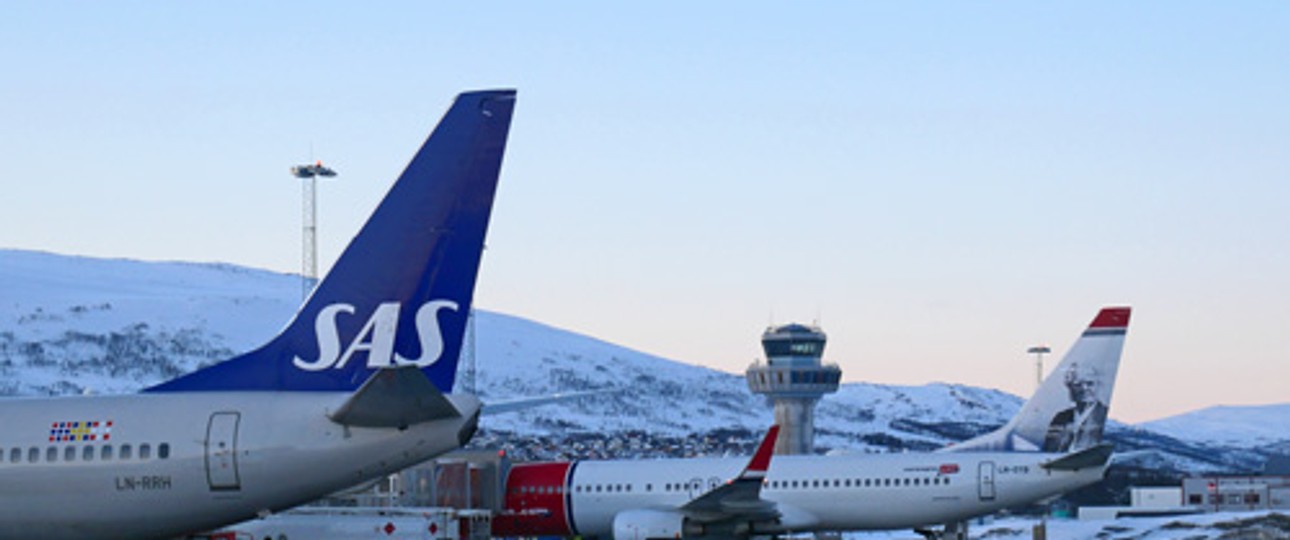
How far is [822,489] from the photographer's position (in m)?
47.5

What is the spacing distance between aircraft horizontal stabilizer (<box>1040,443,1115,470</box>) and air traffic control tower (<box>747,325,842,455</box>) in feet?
199

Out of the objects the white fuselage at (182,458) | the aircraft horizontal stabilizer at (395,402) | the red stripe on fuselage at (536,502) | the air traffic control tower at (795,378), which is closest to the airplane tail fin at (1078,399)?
the red stripe on fuselage at (536,502)

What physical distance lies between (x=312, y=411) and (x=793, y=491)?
1096 inches

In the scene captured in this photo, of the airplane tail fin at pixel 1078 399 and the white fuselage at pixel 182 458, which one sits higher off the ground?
the airplane tail fin at pixel 1078 399

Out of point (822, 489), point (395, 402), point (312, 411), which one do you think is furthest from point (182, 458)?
point (822, 489)

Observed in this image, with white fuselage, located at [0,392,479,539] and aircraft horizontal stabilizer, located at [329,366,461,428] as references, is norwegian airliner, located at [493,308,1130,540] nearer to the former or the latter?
white fuselage, located at [0,392,479,539]

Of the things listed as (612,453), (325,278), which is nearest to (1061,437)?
(325,278)

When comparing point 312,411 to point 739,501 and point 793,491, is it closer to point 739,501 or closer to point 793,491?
point 739,501

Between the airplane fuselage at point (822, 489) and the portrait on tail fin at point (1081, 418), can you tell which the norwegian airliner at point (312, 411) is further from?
the portrait on tail fin at point (1081, 418)

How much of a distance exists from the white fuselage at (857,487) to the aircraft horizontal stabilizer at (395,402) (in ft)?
91.7

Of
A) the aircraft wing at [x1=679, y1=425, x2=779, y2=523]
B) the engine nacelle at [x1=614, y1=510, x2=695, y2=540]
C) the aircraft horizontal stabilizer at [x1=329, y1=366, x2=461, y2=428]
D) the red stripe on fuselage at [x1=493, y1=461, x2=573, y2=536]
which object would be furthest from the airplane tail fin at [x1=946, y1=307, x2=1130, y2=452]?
the aircraft horizontal stabilizer at [x1=329, y1=366, x2=461, y2=428]

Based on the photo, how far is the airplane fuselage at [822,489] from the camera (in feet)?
154

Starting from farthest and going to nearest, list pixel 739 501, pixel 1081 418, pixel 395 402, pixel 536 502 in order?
pixel 1081 418
pixel 536 502
pixel 739 501
pixel 395 402

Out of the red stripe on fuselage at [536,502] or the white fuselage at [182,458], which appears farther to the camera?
the red stripe on fuselage at [536,502]
